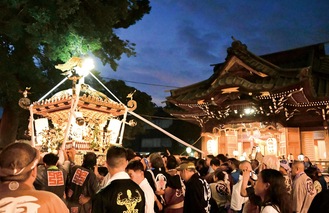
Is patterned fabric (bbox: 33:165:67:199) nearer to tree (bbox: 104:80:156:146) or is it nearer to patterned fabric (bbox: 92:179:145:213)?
patterned fabric (bbox: 92:179:145:213)

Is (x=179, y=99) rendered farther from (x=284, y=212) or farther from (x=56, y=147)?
(x=284, y=212)

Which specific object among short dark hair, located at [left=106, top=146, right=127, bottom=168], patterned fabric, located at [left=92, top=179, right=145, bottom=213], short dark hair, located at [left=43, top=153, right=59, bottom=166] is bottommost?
patterned fabric, located at [left=92, top=179, right=145, bottom=213]

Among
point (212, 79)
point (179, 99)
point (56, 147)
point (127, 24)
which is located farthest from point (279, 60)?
point (56, 147)

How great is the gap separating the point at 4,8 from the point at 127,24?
26.6 ft

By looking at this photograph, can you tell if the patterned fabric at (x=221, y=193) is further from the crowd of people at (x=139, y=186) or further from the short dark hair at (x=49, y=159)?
the short dark hair at (x=49, y=159)

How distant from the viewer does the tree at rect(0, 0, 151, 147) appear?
9977 millimetres

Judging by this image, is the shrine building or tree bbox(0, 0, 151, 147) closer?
tree bbox(0, 0, 151, 147)

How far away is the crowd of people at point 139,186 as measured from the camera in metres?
2.11

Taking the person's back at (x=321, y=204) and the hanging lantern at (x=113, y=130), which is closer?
the person's back at (x=321, y=204)

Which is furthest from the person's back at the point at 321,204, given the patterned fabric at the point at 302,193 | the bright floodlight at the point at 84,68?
the bright floodlight at the point at 84,68

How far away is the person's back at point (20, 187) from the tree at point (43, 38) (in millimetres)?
8655

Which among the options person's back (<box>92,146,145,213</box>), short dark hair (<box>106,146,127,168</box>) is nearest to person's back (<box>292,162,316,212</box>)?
person's back (<box>92,146,145,213</box>)

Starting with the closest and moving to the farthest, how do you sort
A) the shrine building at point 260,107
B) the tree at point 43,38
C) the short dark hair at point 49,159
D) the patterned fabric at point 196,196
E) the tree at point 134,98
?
the patterned fabric at point 196,196, the short dark hair at point 49,159, the tree at point 43,38, the shrine building at point 260,107, the tree at point 134,98

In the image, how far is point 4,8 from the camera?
32.9ft
